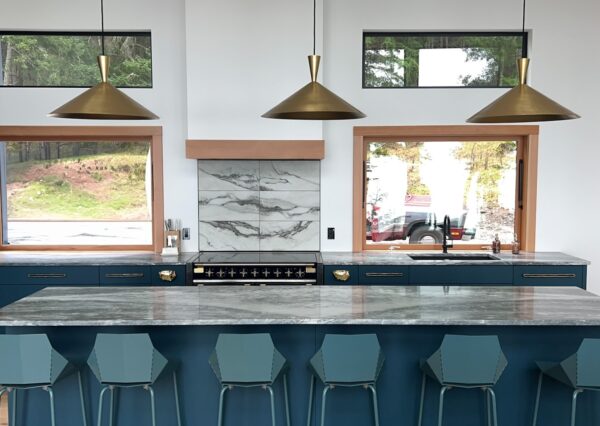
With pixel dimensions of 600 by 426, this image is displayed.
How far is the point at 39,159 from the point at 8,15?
1343mm

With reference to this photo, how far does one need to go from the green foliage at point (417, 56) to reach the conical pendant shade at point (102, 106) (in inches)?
109

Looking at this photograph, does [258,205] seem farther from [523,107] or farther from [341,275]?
[523,107]

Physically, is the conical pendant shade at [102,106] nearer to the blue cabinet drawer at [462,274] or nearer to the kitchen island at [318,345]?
the kitchen island at [318,345]

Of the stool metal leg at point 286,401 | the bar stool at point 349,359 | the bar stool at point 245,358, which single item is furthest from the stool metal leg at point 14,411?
the bar stool at point 349,359

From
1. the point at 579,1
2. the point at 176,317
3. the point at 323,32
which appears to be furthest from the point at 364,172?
the point at 176,317

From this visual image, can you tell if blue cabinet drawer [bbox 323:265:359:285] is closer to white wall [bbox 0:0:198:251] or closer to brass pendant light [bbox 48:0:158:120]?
white wall [bbox 0:0:198:251]

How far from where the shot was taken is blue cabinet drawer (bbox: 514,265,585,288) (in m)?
4.71

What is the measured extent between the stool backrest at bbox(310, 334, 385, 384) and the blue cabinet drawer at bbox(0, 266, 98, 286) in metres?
2.77

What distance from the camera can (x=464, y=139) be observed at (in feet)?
17.5

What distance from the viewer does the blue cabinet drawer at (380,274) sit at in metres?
4.71

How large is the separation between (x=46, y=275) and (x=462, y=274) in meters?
3.54

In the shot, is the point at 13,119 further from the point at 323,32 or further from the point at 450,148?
the point at 450,148

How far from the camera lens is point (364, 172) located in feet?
17.5

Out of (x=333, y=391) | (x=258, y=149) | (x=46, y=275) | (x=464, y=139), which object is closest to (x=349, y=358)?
(x=333, y=391)
